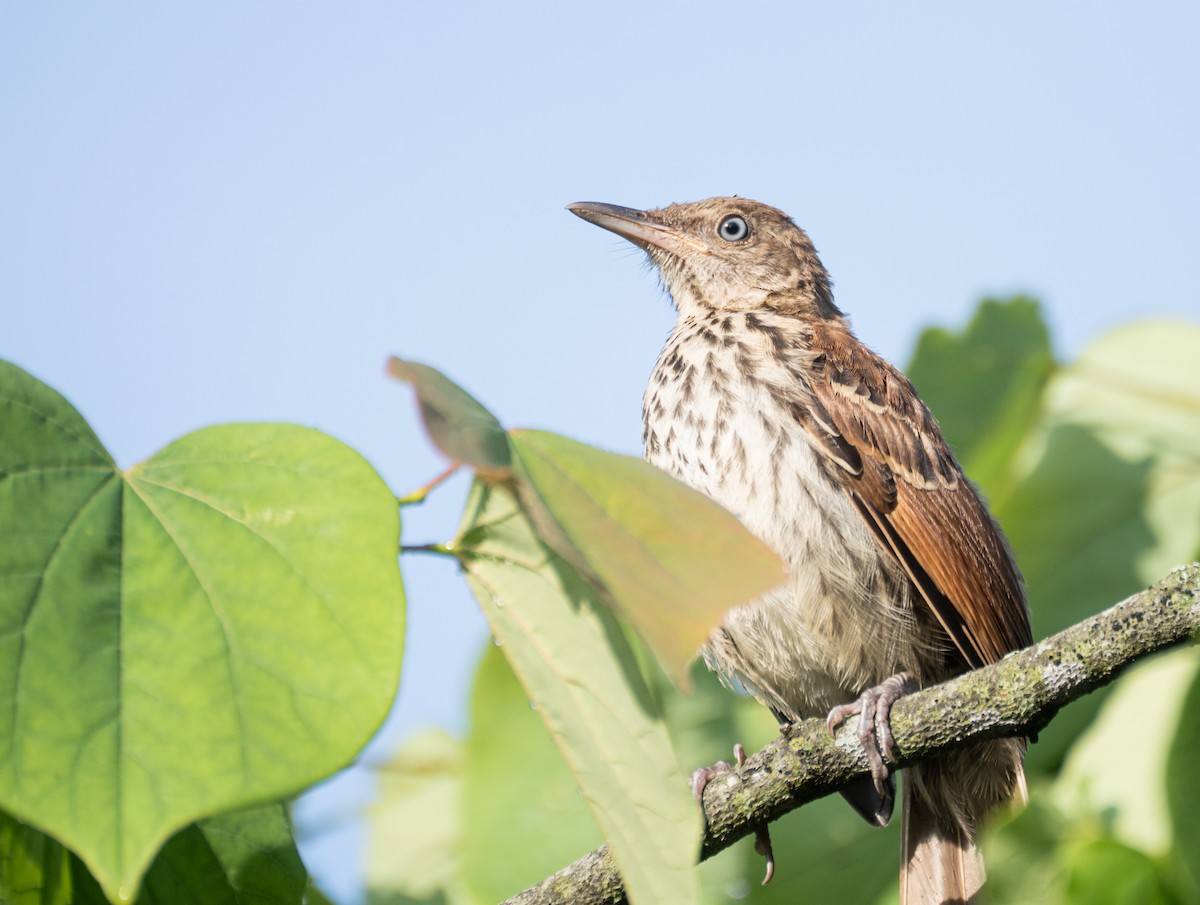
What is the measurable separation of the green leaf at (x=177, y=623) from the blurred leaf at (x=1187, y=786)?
5.81ft

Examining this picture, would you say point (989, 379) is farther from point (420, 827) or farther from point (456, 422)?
point (456, 422)

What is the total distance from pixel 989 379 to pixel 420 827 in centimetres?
205

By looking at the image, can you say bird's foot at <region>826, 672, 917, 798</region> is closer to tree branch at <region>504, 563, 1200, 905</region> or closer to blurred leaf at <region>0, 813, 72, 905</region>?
tree branch at <region>504, 563, 1200, 905</region>

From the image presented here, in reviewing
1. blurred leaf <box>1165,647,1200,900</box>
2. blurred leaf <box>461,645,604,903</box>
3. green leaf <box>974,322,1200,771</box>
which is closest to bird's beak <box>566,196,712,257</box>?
green leaf <box>974,322,1200,771</box>

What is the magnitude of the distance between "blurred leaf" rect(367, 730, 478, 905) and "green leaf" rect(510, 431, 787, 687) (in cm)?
192

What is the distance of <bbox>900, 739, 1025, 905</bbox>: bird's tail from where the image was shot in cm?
365

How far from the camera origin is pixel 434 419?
1.36m

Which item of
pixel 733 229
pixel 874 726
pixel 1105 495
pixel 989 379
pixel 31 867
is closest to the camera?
pixel 31 867

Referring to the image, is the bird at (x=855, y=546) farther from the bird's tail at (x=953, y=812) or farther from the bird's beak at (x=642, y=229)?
the bird's beak at (x=642, y=229)

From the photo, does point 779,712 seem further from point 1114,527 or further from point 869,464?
point 1114,527

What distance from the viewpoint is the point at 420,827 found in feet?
12.0

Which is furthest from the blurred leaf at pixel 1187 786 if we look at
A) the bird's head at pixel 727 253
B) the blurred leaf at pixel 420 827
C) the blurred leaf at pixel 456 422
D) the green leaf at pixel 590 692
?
the bird's head at pixel 727 253

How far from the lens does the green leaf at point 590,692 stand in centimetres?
149

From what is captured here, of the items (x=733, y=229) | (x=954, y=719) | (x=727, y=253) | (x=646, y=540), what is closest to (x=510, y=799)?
(x=954, y=719)
